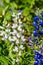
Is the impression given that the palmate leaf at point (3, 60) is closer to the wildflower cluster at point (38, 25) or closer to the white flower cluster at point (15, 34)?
the white flower cluster at point (15, 34)

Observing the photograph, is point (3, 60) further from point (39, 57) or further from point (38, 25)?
point (38, 25)

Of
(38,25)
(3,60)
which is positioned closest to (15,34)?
(38,25)


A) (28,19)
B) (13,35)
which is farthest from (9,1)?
(13,35)

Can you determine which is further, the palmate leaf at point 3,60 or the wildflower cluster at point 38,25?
the wildflower cluster at point 38,25

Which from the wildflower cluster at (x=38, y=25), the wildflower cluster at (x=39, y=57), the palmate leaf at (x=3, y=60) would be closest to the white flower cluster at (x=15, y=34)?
the wildflower cluster at (x=38, y=25)

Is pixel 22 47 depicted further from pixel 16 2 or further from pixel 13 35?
pixel 16 2

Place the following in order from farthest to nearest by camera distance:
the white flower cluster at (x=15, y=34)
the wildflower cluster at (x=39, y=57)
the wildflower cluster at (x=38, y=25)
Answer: the wildflower cluster at (x=38, y=25) → the white flower cluster at (x=15, y=34) → the wildflower cluster at (x=39, y=57)

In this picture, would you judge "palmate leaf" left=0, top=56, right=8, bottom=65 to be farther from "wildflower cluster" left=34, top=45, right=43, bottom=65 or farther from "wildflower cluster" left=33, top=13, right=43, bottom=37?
"wildflower cluster" left=33, top=13, right=43, bottom=37

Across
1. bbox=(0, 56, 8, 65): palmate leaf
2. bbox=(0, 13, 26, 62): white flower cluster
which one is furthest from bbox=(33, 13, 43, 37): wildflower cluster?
bbox=(0, 56, 8, 65): palmate leaf
